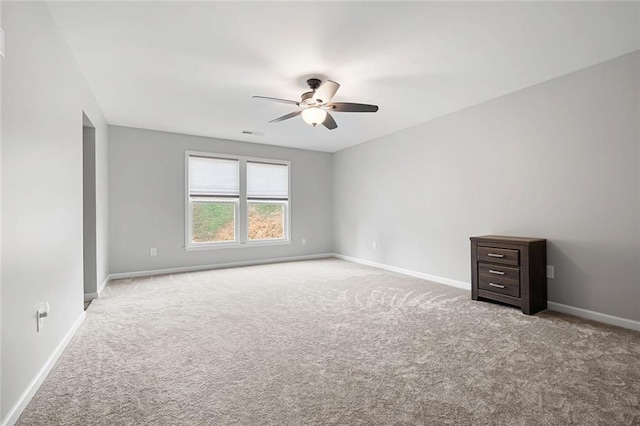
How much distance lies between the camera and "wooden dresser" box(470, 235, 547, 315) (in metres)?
3.16

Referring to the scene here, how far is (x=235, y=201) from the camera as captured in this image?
19.6 ft

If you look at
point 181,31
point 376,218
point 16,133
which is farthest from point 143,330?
point 376,218

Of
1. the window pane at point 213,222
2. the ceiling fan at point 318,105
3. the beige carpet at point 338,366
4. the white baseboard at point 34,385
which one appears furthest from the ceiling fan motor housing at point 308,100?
the window pane at point 213,222

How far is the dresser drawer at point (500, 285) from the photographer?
326 centimetres

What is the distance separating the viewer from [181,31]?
240 cm

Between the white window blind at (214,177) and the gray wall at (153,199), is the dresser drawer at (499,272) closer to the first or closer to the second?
the gray wall at (153,199)

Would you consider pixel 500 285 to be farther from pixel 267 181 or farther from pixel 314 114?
pixel 267 181

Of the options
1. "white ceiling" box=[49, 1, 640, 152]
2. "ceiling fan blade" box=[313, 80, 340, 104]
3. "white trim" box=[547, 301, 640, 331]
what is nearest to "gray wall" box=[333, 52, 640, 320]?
"white trim" box=[547, 301, 640, 331]

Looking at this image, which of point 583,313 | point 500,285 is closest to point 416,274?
point 500,285

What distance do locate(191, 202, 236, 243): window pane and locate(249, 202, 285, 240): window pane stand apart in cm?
40

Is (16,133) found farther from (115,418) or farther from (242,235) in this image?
(242,235)

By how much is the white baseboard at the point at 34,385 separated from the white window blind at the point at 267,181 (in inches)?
155

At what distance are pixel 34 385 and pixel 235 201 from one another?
14.2ft

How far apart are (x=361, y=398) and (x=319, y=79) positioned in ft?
9.36
